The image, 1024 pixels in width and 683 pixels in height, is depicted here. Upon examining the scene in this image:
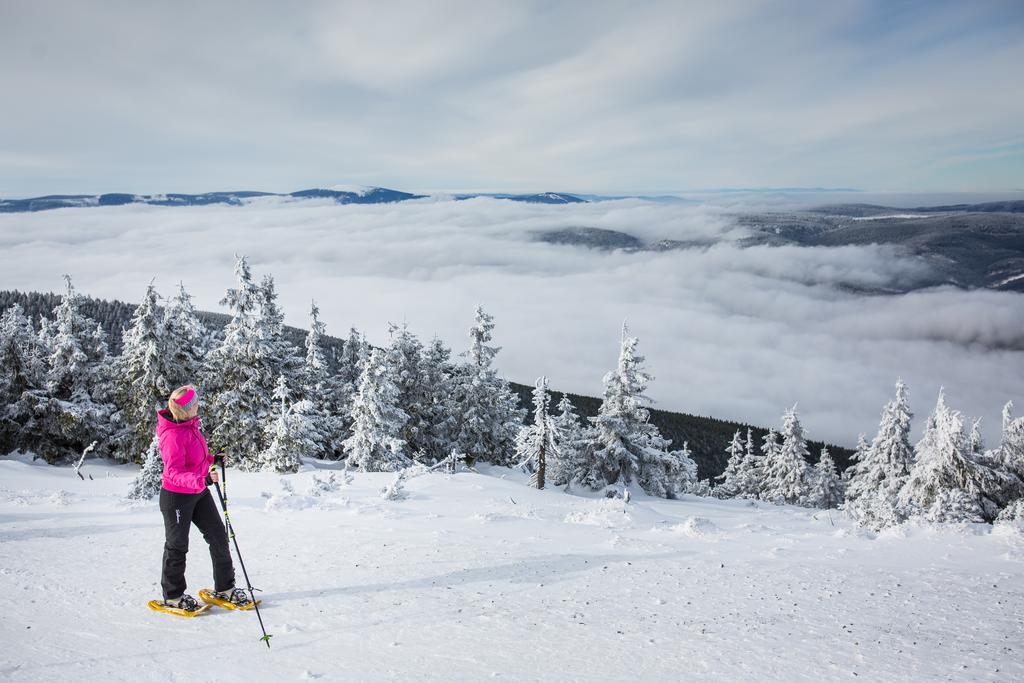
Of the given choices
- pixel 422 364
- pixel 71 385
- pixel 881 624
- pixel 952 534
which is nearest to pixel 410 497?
pixel 881 624

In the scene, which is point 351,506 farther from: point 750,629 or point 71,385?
point 71,385

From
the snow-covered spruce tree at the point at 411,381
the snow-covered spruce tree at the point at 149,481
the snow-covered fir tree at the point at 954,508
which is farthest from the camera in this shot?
the snow-covered spruce tree at the point at 411,381

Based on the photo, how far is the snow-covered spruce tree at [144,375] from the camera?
31.2 m

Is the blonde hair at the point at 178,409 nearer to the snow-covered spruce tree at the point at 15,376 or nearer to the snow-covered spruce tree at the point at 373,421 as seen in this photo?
the snow-covered spruce tree at the point at 373,421

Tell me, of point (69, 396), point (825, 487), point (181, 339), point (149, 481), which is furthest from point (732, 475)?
point (69, 396)

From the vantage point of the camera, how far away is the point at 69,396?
3416cm

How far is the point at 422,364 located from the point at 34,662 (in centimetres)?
3163

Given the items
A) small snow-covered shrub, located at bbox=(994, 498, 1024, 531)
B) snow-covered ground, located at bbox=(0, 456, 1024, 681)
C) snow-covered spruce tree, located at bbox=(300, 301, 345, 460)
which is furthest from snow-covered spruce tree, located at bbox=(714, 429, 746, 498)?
snow-covered ground, located at bbox=(0, 456, 1024, 681)

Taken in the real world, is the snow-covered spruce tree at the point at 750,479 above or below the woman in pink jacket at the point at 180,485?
below

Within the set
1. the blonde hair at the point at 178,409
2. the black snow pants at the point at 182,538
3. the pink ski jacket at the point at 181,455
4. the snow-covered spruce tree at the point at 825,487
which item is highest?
the blonde hair at the point at 178,409

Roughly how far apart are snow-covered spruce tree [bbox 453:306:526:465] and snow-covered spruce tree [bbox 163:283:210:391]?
15608 millimetres

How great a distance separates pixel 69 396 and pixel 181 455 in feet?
121

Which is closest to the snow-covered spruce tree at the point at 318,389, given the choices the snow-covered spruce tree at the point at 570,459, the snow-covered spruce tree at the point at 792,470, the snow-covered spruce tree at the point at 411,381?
the snow-covered spruce tree at the point at 411,381

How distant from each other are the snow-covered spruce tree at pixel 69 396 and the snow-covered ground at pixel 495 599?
25.0 meters
